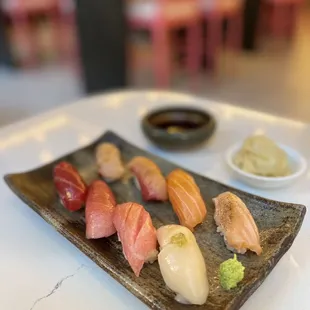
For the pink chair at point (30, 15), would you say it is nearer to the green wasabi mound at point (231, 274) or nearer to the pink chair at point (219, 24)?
the pink chair at point (219, 24)

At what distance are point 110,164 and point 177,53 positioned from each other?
7.57 feet

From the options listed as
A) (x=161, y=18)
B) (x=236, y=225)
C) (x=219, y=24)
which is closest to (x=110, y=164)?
(x=236, y=225)

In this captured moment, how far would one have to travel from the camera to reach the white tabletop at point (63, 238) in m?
0.66

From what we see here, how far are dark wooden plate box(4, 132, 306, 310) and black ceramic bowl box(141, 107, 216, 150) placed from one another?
0.06 meters

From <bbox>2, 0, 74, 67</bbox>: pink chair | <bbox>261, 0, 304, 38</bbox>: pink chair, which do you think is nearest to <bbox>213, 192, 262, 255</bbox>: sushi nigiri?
<bbox>2, 0, 74, 67</bbox>: pink chair

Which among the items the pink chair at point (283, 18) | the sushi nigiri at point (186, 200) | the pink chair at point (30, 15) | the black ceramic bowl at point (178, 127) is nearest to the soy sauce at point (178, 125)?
the black ceramic bowl at point (178, 127)

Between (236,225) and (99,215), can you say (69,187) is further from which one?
(236,225)

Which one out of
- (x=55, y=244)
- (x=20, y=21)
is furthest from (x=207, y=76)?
(x=55, y=244)

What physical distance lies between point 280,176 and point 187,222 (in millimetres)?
246

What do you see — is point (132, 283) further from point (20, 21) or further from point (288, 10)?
point (288, 10)

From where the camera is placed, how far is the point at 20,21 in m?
3.27

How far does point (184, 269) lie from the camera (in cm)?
59

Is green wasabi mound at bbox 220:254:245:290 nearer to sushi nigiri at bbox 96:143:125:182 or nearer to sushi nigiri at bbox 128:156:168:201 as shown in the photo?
sushi nigiri at bbox 128:156:168:201

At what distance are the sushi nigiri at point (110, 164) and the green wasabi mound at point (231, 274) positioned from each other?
0.36 m
